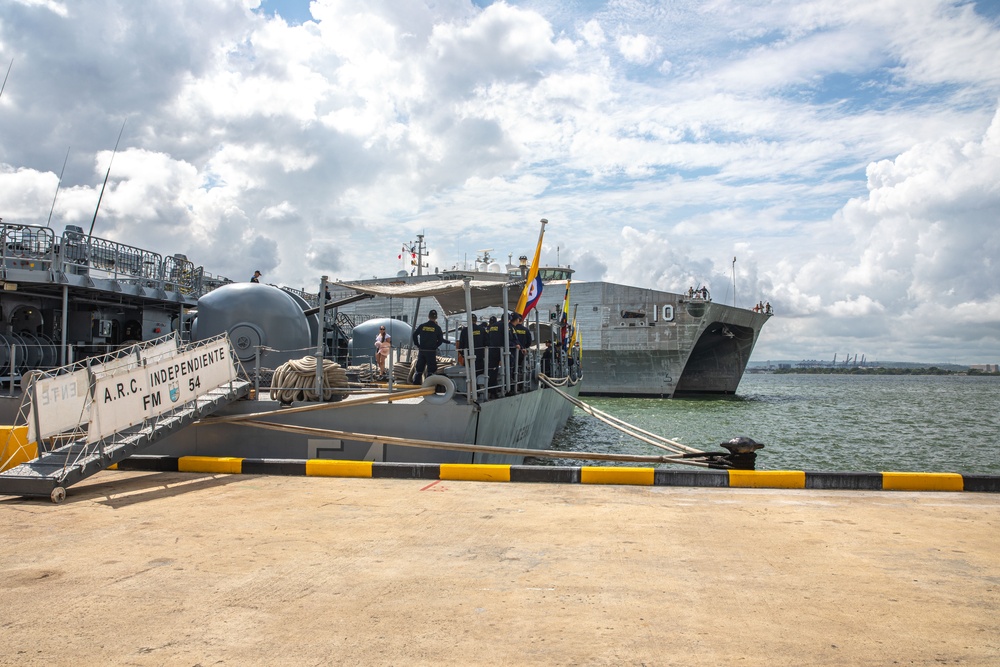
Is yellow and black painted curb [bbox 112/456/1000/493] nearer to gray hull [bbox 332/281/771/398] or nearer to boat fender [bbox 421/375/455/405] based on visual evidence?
boat fender [bbox 421/375/455/405]

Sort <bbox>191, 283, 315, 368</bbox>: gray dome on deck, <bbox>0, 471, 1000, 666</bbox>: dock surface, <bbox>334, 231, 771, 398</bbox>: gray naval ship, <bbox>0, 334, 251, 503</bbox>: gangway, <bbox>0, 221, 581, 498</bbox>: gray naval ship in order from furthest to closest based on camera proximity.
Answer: <bbox>334, 231, 771, 398</bbox>: gray naval ship < <bbox>191, 283, 315, 368</bbox>: gray dome on deck < <bbox>0, 221, 581, 498</bbox>: gray naval ship < <bbox>0, 334, 251, 503</bbox>: gangway < <bbox>0, 471, 1000, 666</bbox>: dock surface

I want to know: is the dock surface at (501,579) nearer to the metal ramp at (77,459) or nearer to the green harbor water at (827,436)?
the metal ramp at (77,459)

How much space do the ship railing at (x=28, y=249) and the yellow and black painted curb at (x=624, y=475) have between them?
312 inches

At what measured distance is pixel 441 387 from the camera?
1074 centimetres

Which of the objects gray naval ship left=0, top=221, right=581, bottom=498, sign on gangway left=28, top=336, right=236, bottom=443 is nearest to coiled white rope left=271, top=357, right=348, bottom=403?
gray naval ship left=0, top=221, right=581, bottom=498

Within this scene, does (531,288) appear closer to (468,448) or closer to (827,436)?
(468,448)

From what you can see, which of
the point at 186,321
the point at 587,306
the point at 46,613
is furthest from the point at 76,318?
the point at 587,306

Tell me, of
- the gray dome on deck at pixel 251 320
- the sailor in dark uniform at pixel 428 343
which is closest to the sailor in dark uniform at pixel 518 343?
the sailor in dark uniform at pixel 428 343

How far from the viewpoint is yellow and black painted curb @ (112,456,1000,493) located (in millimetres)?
7652

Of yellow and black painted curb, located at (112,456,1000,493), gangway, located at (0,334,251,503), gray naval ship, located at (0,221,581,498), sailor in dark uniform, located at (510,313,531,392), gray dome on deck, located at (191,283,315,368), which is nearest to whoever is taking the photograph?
gangway, located at (0,334,251,503)

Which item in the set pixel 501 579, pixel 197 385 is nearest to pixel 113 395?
pixel 197 385

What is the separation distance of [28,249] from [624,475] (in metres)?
13.4

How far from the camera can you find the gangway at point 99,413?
7402 mm

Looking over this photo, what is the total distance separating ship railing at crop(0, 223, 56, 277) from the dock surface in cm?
869
